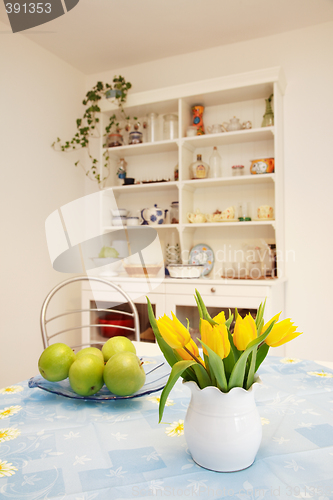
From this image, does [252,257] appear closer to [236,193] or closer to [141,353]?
[236,193]

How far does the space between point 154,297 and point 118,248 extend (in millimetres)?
651

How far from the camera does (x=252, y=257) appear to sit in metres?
2.53

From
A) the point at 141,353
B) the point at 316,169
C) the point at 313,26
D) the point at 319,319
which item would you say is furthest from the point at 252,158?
the point at 141,353

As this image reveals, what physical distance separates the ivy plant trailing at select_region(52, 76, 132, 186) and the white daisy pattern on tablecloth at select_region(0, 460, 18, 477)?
240 centimetres

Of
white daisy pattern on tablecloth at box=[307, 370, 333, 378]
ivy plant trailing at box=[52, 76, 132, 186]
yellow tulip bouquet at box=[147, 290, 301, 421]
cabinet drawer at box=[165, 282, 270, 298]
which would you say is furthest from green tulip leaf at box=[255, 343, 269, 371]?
ivy plant trailing at box=[52, 76, 132, 186]

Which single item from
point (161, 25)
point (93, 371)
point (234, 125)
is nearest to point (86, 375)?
point (93, 371)

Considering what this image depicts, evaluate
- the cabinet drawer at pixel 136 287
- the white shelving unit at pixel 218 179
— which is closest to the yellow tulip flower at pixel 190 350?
the white shelving unit at pixel 218 179

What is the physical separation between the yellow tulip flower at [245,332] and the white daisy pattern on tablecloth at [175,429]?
0.24 metres

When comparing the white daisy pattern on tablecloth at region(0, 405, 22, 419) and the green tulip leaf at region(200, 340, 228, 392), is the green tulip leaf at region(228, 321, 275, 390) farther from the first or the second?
the white daisy pattern on tablecloth at region(0, 405, 22, 419)

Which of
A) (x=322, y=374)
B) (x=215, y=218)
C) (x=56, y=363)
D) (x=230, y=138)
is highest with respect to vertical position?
(x=230, y=138)

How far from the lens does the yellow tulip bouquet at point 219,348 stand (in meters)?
0.53

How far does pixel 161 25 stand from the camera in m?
2.38

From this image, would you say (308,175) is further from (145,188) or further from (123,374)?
(123,374)

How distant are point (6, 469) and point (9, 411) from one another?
0.74ft
